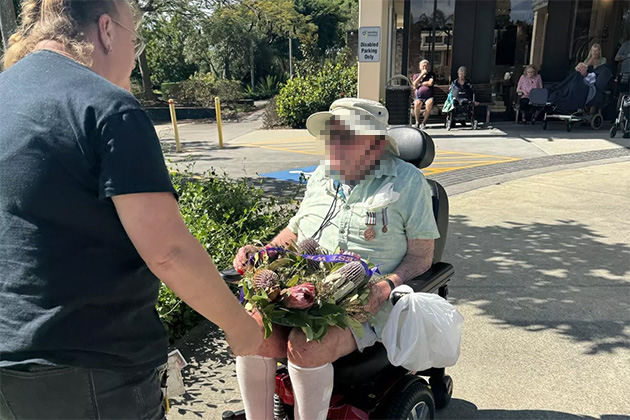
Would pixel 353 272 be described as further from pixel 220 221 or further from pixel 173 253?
pixel 220 221

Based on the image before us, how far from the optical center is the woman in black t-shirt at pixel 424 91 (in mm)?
12414

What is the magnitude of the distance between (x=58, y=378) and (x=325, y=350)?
98 cm

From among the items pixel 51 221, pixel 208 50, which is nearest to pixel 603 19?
pixel 51 221

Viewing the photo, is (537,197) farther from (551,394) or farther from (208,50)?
(208,50)

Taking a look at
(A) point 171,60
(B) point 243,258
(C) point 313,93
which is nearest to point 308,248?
(B) point 243,258

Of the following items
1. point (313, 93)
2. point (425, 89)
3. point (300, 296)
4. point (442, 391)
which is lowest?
point (442, 391)

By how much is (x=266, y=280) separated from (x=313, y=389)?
46 centimetres

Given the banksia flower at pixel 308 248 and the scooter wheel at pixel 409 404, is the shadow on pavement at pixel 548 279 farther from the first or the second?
the banksia flower at pixel 308 248

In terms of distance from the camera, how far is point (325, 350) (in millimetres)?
1975

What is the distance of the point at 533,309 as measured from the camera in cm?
364

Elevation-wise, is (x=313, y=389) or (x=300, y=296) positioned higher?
(x=300, y=296)

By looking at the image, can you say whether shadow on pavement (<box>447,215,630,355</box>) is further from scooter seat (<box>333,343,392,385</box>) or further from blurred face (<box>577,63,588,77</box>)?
blurred face (<box>577,63,588,77</box>)

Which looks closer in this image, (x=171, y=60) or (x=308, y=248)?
(x=308, y=248)

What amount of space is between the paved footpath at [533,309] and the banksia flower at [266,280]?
110 centimetres
